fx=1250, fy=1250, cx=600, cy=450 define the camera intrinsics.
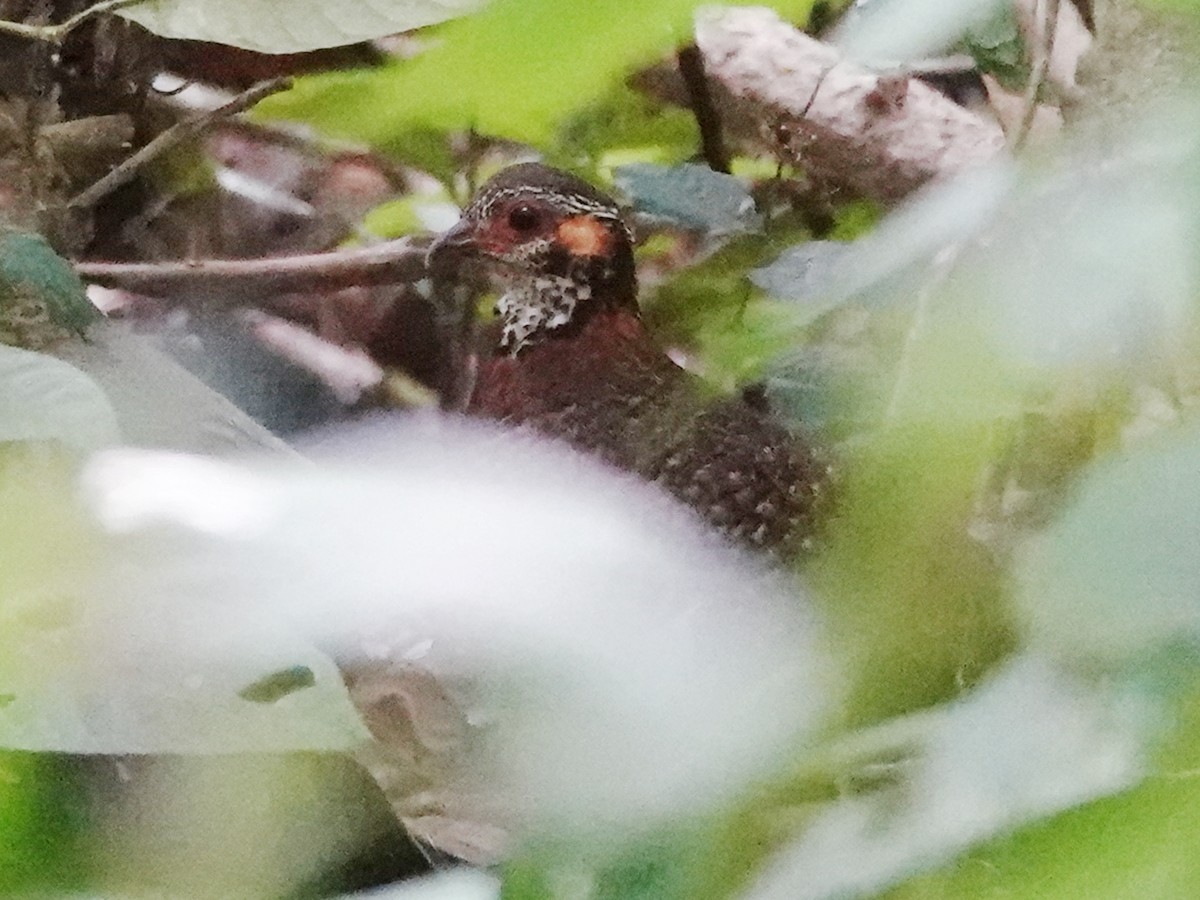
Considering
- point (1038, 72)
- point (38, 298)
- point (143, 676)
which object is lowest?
point (143, 676)

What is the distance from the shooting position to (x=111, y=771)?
0.40 metres

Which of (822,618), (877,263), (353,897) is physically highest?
(877,263)

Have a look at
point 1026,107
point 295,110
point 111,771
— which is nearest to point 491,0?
point 295,110

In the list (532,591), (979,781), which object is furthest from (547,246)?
(979,781)

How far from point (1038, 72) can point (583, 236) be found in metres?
0.16

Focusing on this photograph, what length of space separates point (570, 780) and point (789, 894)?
3.0 inches

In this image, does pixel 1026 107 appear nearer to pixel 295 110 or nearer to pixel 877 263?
pixel 877 263

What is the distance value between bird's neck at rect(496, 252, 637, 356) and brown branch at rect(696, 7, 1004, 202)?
0.06m

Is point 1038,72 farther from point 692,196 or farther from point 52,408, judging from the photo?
point 52,408

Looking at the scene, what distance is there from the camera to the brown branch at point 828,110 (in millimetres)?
416

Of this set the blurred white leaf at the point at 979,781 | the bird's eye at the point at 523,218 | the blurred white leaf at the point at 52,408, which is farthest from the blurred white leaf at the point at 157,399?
the blurred white leaf at the point at 979,781

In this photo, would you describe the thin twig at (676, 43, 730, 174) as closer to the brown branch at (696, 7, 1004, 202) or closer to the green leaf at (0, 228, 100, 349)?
the brown branch at (696, 7, 1004, 202)

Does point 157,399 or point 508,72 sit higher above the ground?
point 508,72

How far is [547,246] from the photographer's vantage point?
419mm
